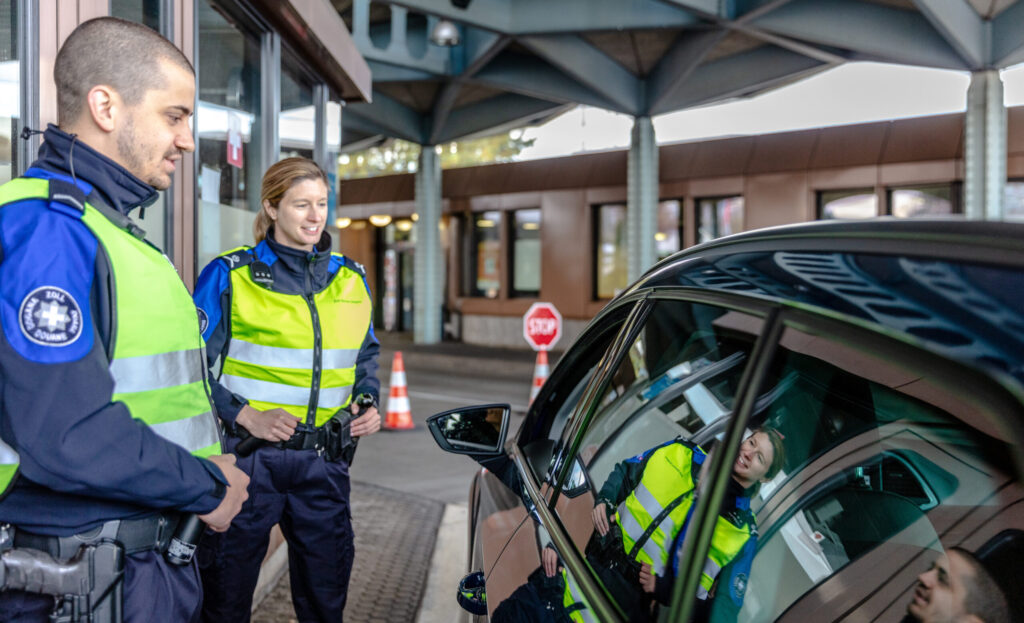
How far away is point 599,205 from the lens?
1833cm

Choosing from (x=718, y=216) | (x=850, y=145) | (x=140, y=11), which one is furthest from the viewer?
(x=718, y=216)

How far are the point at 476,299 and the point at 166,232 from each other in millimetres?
17376

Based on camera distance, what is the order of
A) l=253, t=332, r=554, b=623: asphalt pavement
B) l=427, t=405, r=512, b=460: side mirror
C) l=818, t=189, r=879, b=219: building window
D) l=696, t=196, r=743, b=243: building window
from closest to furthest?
l=427, t=405, r=512, b=460: side mirror
l=253, t=332, r=554, b=623: asphalt pavement
l=818, t=189, r=879, b=219: building window
l=696, t=196, r=743, b=243: building window

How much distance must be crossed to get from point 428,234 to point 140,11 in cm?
1638

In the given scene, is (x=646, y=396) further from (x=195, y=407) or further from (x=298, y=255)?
(x=298, y=255)

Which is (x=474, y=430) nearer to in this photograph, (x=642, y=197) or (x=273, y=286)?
(x=273, y=286)

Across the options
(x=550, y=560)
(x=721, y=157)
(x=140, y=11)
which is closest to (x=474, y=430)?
(x=550, y=560)

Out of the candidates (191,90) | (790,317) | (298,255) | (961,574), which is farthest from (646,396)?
(298,255)

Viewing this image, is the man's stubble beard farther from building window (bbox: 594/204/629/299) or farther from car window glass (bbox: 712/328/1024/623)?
building window (bbox: 594/204/629/299)

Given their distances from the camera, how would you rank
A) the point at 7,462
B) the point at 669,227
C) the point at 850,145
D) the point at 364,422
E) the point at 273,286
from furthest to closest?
the point at 669,227
the point at 850,145
the point at 364,422
the point at 273,286
the point at 7,462

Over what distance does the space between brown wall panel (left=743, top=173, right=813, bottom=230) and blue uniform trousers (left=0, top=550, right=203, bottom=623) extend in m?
14.2

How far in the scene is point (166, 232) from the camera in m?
3.52

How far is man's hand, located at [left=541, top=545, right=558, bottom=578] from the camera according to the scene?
1.59 m

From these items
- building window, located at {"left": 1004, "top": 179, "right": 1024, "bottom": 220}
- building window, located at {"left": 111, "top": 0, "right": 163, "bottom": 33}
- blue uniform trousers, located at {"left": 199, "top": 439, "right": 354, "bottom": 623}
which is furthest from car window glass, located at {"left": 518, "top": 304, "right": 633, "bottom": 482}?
building window, located at {"left": 1004, "top": 179, "right": 1024, "bottom": 220}
